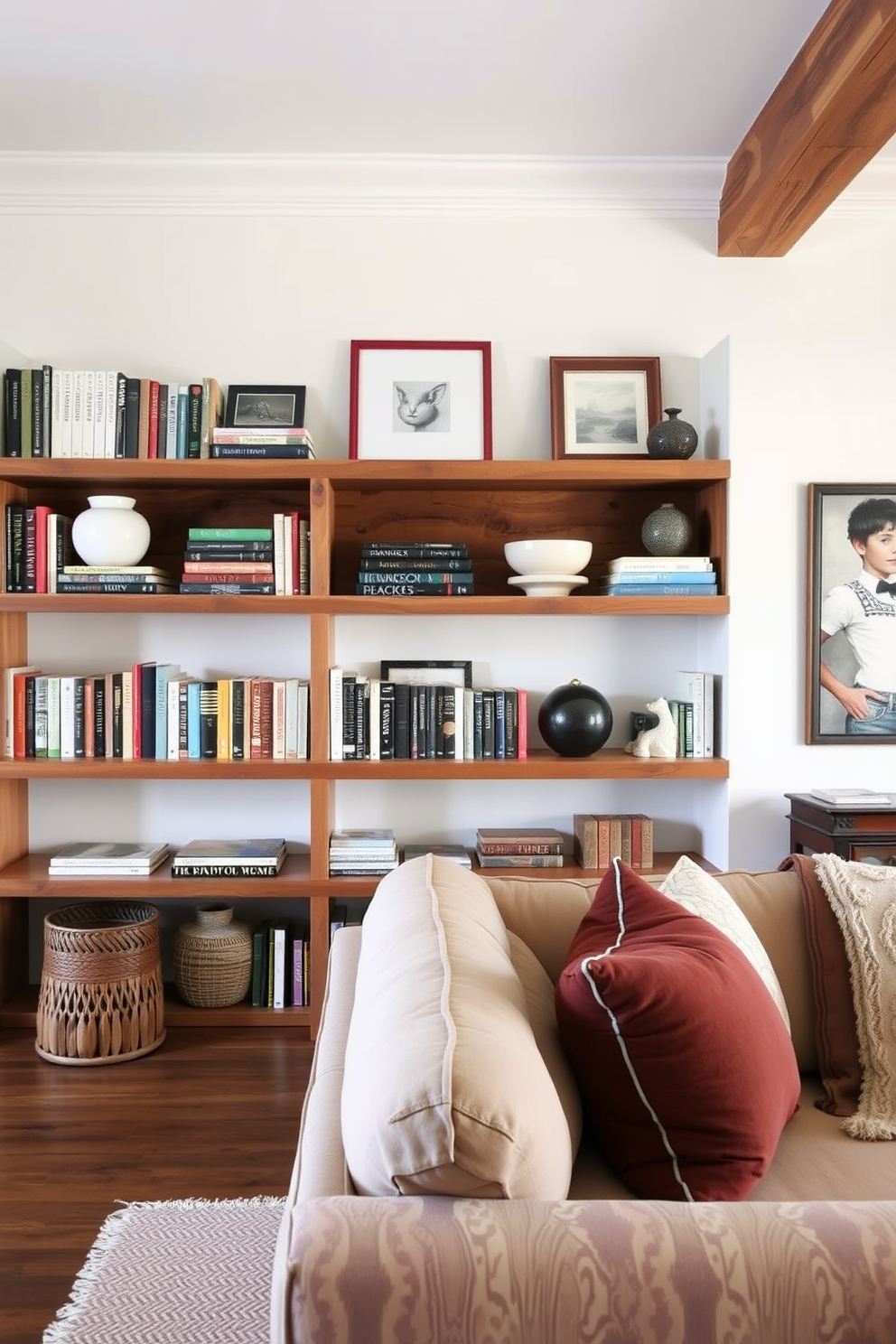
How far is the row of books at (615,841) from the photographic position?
10.9 feet

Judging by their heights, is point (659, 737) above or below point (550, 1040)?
above

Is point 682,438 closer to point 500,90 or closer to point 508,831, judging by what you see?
point 500,90

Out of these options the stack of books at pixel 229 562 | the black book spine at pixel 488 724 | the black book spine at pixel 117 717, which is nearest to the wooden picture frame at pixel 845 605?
the black book spine at pixel 488 724

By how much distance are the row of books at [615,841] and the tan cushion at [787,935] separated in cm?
120

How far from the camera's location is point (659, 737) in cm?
332

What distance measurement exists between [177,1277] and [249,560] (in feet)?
6.37

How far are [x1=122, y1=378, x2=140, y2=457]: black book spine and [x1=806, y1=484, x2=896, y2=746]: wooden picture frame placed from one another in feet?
7.08

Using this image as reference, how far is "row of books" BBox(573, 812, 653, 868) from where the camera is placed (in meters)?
3.31

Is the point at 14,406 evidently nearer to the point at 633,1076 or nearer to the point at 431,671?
the point at 431,671

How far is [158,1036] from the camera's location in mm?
3125

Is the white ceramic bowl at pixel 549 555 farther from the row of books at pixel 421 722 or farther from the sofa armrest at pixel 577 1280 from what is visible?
the sofa armrest at pixel 577 1280

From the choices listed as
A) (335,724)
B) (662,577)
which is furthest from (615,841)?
(335,724)

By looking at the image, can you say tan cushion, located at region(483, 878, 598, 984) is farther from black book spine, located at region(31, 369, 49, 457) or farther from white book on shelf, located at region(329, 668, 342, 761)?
black book spine, located at region(31, 369, 49, 457)

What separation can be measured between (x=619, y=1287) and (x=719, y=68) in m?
2.87
